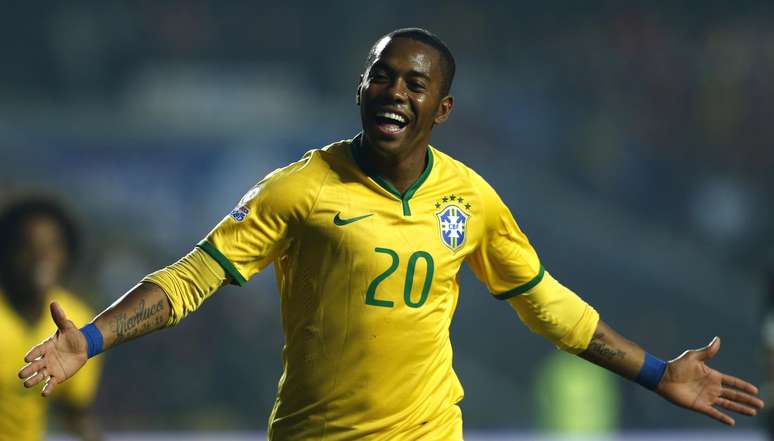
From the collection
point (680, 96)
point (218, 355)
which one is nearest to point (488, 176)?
point (680, 96)

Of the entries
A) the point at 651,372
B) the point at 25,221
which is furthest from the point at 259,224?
the point at 25,221

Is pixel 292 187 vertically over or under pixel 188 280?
over

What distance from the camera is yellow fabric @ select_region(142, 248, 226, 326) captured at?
3.60m

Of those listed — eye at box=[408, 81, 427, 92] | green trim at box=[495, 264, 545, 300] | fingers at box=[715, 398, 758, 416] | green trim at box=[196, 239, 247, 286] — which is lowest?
fingers at box=[715, 398, 758, 416]

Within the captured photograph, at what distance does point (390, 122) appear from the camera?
3811 millimetres

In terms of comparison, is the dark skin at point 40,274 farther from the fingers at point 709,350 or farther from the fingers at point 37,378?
the fingers at point 709,350

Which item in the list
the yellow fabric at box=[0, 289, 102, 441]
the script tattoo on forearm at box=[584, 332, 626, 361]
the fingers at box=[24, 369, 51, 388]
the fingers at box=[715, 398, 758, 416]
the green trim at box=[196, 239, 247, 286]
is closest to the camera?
the fingers at box=[24, 369, 51, 388]

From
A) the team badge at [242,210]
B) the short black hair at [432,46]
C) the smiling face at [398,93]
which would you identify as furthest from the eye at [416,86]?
the team badge at [242,210]

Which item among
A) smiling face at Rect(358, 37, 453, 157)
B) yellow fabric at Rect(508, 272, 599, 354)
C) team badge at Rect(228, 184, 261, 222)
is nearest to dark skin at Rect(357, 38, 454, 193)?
smiling face at Rect(358, 37, 453, 157)

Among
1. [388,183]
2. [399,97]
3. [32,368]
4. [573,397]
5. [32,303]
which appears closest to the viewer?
[32,368]

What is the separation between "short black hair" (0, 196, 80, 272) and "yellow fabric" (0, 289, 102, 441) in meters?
0.25

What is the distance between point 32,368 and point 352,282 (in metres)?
1.02

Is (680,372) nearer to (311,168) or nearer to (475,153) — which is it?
(311,168)

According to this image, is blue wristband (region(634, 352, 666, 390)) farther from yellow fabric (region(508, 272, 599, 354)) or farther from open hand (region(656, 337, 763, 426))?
yellow fabric (region(508, 272, 599, 354))
